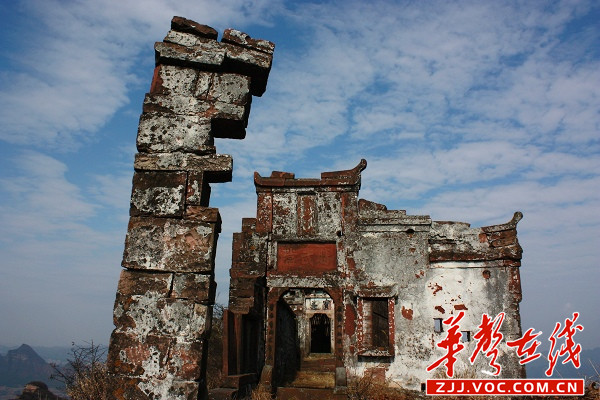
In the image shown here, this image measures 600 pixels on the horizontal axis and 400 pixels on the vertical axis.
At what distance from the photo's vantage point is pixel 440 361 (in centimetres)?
1224

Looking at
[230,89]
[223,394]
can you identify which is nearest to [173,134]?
[230,89]

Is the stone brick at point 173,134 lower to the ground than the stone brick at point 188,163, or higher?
higher

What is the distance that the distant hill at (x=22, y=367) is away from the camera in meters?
76.9

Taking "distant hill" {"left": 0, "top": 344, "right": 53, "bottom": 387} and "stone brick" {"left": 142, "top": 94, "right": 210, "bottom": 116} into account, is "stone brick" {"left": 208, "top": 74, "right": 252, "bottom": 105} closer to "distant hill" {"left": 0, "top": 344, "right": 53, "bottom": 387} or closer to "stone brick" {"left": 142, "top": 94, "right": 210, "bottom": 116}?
"stone brick" {"left": 142, "top": 94, "right": 210, "bottom": 116}

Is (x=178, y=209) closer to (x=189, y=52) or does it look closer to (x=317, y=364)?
(x=189, y=52)

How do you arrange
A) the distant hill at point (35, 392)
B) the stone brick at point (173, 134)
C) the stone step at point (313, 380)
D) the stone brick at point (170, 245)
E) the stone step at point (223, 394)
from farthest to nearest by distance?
the distant hill at point (35, 392)
the stone step at point (313, 380)
the stone step at point (223, 394)
the stone brick at point (173, 134)
the stone brick at point (170, 245)

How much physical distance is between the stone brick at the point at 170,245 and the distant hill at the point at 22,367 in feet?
286

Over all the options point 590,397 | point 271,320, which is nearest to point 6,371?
point 271,320

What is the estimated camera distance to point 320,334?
21.9 metres

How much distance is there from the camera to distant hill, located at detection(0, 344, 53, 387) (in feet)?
252

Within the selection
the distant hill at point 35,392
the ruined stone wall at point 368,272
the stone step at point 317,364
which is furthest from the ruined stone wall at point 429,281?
the distant hill at point 35,392

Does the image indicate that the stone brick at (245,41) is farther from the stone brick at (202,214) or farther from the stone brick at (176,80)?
the stone brick at (202,214)

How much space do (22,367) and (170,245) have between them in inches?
3816

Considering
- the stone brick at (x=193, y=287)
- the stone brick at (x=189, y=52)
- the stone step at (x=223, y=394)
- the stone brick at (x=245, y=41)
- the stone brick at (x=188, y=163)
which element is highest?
the stone brick at (x=245, y=41)
